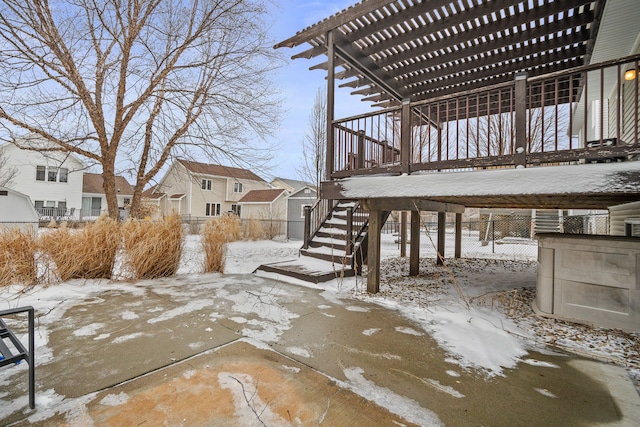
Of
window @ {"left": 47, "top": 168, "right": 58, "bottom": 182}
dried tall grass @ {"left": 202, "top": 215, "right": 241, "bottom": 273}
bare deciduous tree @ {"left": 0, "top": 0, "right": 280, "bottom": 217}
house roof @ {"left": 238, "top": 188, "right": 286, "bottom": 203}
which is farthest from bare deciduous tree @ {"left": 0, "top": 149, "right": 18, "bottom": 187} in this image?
dried tall grass @ {"left": 202, "top": 215, "right": 241, "bottom": 273}

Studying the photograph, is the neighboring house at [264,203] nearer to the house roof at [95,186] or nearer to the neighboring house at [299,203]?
the neighboring house at [299,203]

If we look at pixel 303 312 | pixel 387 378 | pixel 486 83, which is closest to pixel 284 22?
pixel 486 83

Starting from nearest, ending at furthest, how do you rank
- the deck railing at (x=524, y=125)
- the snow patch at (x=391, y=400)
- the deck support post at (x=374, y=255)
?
the snow patch at (x=391, y=400)
the deck railing at (x=524, y=125)
the deck support post at (x=374, y=255)

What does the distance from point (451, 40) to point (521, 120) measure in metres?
2.63

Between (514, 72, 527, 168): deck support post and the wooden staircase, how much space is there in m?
2.86

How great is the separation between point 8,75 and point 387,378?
32.7 ft

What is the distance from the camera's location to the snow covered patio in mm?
1887

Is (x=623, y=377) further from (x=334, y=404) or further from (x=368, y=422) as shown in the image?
(x=334, y=404)

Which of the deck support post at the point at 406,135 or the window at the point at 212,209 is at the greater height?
the deck support post at the point at 406,135

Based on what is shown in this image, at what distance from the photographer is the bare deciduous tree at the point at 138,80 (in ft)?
23.4

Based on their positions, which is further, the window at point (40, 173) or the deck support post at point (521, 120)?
the window at point (40, 173)

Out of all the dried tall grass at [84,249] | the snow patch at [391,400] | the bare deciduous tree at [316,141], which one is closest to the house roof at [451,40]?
the dried tall grass at [84,249]

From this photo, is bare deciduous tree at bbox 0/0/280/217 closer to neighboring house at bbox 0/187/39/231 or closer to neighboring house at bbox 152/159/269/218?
neighboring house at bbox 0/187/39/231

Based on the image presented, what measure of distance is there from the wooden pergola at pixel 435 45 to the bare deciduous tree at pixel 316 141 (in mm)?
7685
